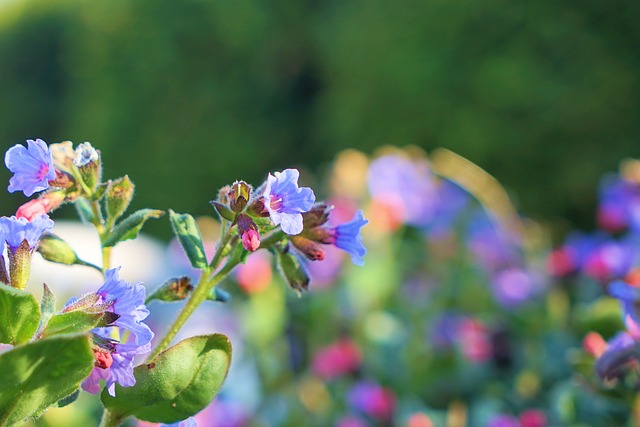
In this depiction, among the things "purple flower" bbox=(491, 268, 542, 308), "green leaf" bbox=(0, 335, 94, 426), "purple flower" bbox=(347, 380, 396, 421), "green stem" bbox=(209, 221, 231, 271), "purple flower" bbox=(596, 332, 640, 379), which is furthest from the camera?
"purple flower" bbox=(491, 268, 542, 308)

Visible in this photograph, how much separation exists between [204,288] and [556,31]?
13.8 feet

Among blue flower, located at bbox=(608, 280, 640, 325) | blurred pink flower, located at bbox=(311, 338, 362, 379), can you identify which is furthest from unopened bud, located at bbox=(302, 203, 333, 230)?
blurred pink flower, located at bbox=(311, 338, 362, 379)

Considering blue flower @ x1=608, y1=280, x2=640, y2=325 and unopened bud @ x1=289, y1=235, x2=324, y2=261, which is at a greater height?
unopened bud @ x1=289, y1=235, x2=324, y2=261

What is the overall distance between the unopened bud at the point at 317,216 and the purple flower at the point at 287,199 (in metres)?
0.07

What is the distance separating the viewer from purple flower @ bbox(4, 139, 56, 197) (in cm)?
47

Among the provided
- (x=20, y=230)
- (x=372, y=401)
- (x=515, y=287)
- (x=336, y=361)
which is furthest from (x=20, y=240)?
(x=515, y=287)

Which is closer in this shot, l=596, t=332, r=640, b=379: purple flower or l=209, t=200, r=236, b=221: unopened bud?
l=209, t=200, r=236, b=221: unopened bud

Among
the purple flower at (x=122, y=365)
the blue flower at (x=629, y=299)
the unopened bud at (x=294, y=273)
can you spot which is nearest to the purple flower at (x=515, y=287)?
the blue flower at (x=629, y=299)

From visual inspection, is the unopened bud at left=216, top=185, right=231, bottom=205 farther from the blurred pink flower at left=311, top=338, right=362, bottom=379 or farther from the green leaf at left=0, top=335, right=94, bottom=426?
the blurred pink flower at left=311, top=338, right=362, bottom=379

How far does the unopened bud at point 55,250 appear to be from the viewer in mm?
513

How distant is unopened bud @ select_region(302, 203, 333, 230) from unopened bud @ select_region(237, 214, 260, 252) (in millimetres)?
67

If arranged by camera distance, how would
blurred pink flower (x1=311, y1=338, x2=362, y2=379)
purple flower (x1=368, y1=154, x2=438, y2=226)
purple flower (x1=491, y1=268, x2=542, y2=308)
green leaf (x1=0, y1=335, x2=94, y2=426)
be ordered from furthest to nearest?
purple flower (x1=368, y1=154, x2=438, y2=226) → purple flower (x1=491, y1=268, x2=542, y2=308) → blurred pink flower (x1=311, y1=338, x2=362, y2=379) → green leaf (x1=0, y1=335, x2=94, y2=426)

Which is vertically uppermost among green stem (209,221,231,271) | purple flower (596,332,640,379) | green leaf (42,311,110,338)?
green stem (209,221,231,271)

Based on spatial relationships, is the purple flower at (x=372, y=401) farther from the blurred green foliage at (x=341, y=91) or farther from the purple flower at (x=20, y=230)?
the blurred green foliage at (x=341, y=91)
